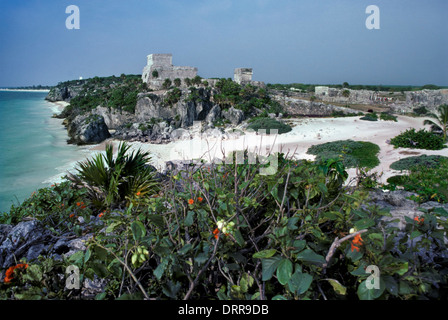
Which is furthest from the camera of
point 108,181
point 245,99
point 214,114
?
point 245,99

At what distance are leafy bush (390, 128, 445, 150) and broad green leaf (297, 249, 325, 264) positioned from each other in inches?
457

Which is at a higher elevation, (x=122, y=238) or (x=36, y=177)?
(x=122, y=238)

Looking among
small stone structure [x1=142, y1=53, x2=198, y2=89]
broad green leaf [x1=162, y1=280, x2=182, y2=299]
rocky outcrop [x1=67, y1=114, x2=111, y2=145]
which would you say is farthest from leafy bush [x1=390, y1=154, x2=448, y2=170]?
small stone structure [x1=142, y1=53, x2=198, y2=89]

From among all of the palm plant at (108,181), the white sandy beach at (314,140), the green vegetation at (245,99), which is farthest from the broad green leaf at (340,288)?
the green vegetation at (245,99)

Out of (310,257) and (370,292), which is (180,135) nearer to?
(310,257)

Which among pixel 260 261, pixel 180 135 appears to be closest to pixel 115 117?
pixel 180 135

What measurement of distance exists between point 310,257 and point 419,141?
11998 mm

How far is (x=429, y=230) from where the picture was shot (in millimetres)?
1121

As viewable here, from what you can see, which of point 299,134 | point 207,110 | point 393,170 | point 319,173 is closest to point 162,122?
point 207,110

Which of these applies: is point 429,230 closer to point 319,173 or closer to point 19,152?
point 319,173

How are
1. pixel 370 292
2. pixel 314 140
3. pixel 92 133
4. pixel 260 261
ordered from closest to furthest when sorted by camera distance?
pixel 370 292 < pixel 260 261 < pixel 314 140 < pixel 92 133

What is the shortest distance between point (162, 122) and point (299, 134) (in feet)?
41.6

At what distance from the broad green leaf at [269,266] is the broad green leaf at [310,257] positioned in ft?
0.27

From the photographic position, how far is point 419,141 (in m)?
10.1
